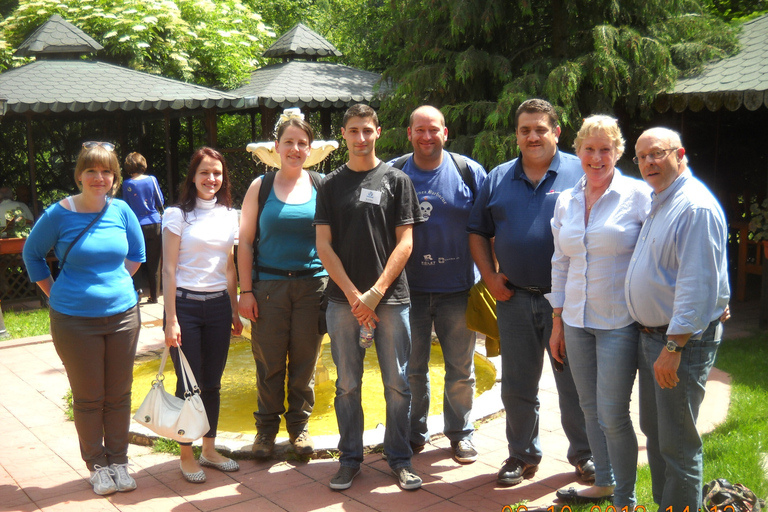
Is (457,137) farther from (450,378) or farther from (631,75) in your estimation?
(450,378)

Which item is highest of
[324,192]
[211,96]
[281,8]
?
[281,8]

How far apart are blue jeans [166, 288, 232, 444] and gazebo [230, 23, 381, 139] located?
669 cm

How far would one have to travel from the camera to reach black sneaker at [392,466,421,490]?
12.8 feet

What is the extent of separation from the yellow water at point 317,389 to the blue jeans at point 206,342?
37.3 inches

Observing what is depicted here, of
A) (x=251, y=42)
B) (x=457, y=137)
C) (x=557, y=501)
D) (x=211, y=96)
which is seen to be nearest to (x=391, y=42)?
(x=457, y=137)

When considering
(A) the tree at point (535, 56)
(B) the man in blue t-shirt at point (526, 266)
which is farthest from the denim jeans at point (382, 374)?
(A) the tree at point (535, 56)

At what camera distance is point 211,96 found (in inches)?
407

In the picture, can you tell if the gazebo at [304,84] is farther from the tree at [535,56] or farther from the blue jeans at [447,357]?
the blue jeans at [447,357]

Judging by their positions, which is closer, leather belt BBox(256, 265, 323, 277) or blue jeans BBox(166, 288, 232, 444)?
blue jeans BBox(166, 288, 232, 444)

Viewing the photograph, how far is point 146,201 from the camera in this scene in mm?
9023

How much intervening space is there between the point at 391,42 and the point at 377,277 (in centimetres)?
627

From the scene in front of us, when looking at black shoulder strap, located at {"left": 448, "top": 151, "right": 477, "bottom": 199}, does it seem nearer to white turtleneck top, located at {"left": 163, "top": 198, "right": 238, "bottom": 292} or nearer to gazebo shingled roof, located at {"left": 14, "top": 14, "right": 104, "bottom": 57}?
white turtleneck top, located at {"left": 163, "top": 198, "right": 238, "bottom": 292}

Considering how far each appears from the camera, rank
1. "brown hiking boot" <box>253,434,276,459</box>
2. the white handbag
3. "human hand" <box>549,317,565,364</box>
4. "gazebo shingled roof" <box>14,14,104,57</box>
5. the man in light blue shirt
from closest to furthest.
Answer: the man in light blue shirt
"human hand" <box>549,317,565,364</box>
the white handbag
"brown hiking boot" <box>253,434,276,459</box>
"gazebo shingled roof" <box>14,14,104,57</box>

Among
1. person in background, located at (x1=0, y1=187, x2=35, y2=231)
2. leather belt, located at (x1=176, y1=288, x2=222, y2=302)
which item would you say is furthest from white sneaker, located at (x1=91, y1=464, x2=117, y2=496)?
person in background, located at (x1=0, y1=187, x2=35, y2=231)
